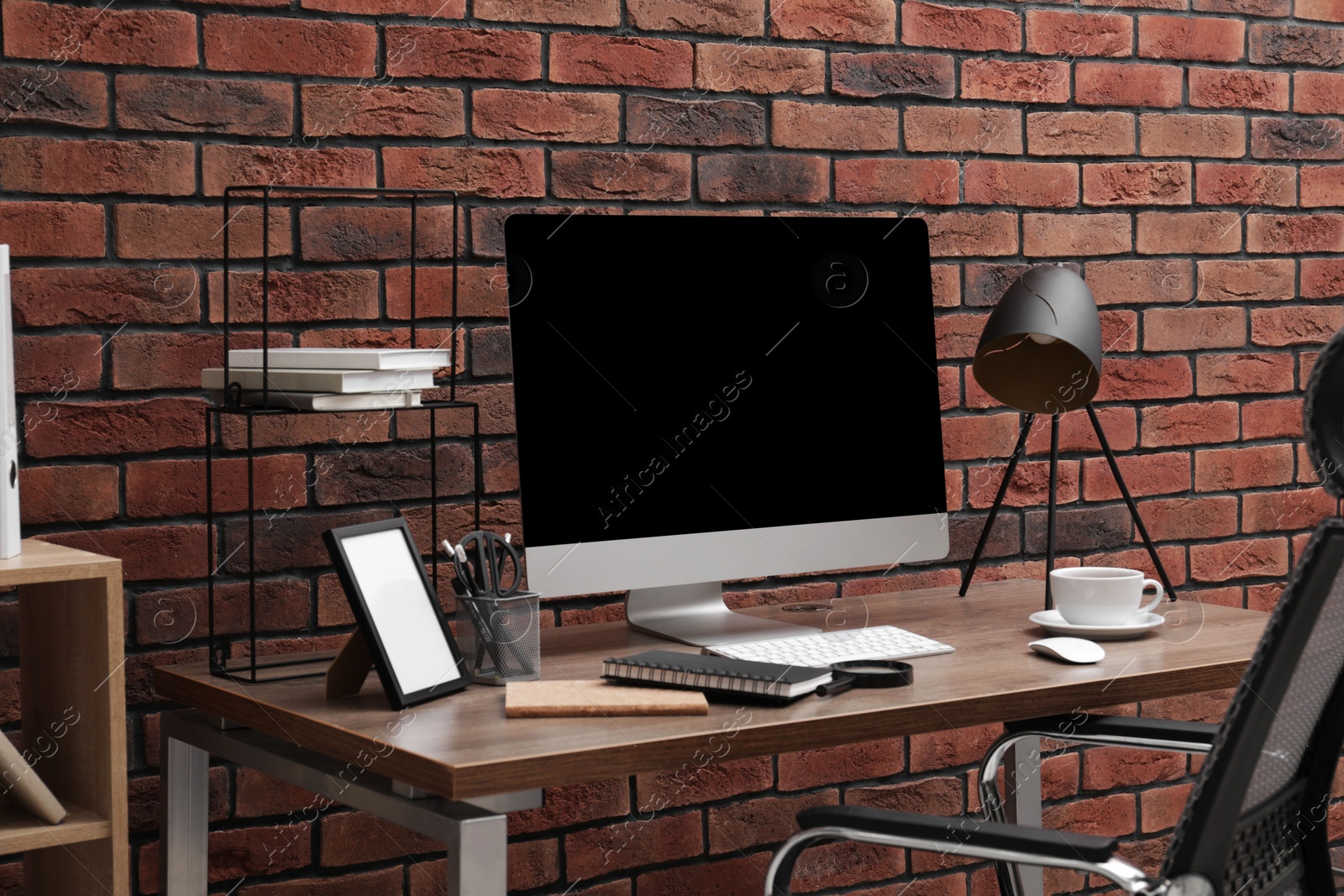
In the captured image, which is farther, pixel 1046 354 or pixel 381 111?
pixel 1046 354

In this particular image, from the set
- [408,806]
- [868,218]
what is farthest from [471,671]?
[868,218]

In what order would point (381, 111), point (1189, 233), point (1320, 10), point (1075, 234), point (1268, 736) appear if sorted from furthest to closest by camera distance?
point (1320, 10)
point (1189, 233)
point (1075, 234)
point (381, 111)
point (1268, 736)

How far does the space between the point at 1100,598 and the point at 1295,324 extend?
3.85 feet

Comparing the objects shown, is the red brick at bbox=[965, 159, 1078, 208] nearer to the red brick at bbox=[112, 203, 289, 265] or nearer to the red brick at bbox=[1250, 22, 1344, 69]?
the red brick at bbox=[1250, 22, 1344, 69]

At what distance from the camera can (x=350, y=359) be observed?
160 cm

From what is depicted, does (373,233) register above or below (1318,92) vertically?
below

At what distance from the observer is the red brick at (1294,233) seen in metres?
2.67

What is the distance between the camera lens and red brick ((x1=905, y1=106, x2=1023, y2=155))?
7.75 feet

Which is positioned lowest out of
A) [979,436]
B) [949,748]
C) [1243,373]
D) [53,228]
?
[949,748]

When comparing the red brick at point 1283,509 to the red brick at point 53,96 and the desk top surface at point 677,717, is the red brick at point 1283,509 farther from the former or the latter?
the red brick at point 53,96

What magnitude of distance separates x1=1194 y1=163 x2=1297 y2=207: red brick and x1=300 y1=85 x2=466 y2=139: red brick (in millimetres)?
1386

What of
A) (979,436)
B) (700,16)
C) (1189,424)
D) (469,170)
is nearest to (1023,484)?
(979,436)

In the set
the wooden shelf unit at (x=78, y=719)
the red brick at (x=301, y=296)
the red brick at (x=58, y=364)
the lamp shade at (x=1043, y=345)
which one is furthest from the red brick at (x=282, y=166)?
the lamp shade at (x=1043, y=345)

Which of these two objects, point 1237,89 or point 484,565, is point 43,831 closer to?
point 484,565
